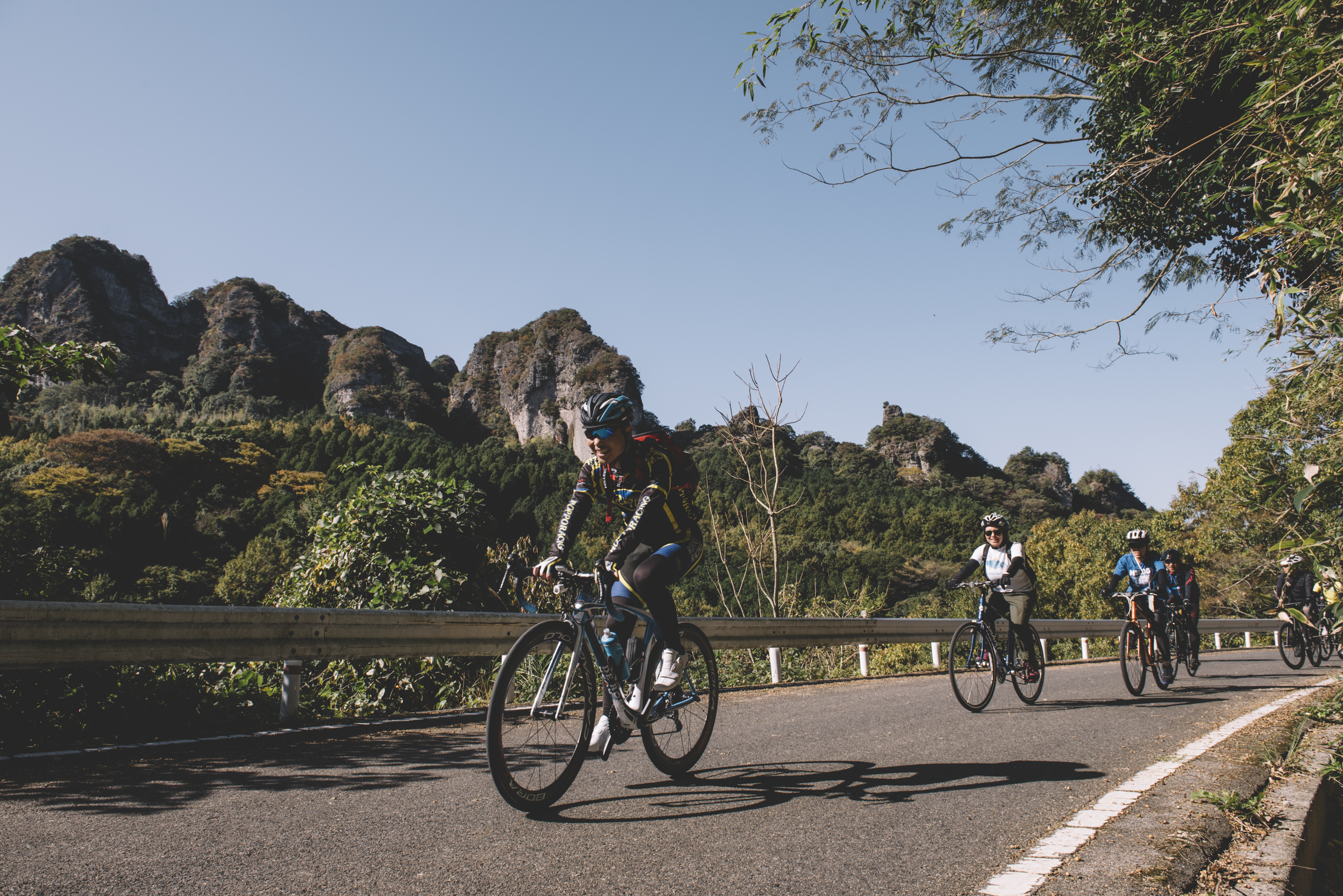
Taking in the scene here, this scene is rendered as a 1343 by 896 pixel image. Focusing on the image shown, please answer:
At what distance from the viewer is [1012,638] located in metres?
7.42

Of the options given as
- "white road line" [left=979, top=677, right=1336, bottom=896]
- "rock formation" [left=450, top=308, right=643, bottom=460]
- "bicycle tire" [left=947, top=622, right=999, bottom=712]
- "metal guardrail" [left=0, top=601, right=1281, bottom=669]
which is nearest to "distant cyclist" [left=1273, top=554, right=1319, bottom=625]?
"bicycle tire" [left=947, top=622, right=999, bottom=712]

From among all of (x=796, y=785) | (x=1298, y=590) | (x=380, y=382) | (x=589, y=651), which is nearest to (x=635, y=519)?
(x=589, y=651)

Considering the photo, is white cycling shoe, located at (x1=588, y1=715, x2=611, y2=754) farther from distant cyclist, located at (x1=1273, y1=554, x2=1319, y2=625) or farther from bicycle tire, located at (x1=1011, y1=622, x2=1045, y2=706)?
distant cyclist, located at (x1=1273, y1=554, x2=1319, y2=625)

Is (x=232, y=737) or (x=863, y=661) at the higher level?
(x=232, y=737)

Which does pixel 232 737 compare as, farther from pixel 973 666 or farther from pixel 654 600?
pixel 973 666

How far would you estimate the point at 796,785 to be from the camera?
3.79 meters

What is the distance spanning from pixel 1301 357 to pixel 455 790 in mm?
5439

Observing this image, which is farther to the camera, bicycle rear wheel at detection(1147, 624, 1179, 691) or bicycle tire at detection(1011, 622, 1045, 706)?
bicycle rear wheel at detection(1147, 624, 1179, 691)

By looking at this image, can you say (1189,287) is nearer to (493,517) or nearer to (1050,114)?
(1050,114)

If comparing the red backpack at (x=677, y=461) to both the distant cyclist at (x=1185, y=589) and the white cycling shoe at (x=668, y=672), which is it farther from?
the distant cyclist at (x=1185, y=589)

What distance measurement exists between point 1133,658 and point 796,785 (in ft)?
20.5

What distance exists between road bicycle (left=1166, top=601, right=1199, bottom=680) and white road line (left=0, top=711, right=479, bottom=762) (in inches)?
312

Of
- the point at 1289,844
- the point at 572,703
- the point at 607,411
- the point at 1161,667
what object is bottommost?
the point at 1161,667

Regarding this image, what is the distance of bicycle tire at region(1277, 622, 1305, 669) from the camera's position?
13.4 meters
